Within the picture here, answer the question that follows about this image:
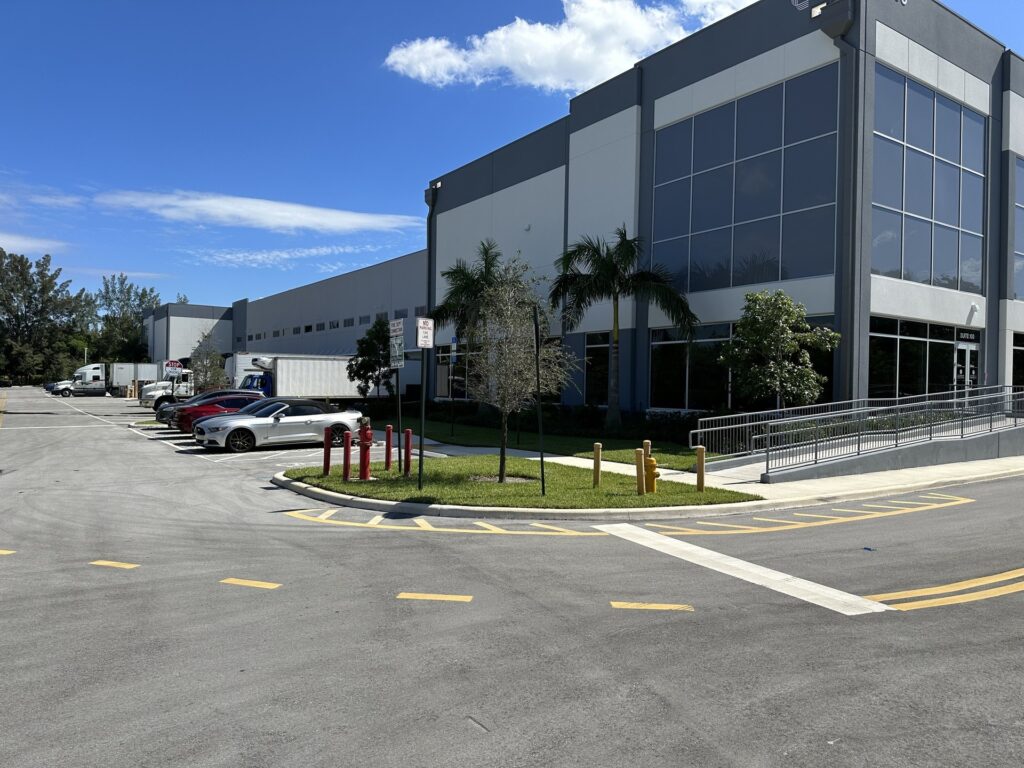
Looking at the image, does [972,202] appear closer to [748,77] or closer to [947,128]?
[947,128]

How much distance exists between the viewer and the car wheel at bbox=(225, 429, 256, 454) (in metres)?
21.1

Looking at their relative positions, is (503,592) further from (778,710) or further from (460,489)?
(460,489)

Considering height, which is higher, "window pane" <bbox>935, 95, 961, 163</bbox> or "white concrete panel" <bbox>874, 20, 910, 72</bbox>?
"white concrete panel" <bbox>874, 20, 910, 72</bbox>

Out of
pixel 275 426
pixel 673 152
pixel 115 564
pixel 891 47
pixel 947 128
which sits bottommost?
pixel 115 564

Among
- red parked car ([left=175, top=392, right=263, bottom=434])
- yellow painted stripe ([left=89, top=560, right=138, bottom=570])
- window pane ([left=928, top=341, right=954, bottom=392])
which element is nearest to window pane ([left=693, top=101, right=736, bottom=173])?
window pane ([left=928, top=341, right=954, bottom=392])

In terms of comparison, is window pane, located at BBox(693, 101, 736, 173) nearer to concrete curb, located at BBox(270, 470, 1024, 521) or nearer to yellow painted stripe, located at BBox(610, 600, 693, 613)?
concrete curb, located at BBox(270, 470, 1024, 521)

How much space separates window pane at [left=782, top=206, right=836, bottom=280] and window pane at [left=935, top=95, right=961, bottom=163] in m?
5.31

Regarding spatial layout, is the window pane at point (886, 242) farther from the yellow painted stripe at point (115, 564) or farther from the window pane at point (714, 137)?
the yellow painted stripe at point (115, 564)

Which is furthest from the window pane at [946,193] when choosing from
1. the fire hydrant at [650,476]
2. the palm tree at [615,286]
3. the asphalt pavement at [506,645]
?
the asphalt pavement at [506,645]

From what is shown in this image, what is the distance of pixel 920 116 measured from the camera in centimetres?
2283

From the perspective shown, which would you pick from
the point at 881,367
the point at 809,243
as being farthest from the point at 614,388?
the point at 881,367

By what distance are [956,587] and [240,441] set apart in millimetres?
18265

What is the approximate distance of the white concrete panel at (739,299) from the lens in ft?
69.3

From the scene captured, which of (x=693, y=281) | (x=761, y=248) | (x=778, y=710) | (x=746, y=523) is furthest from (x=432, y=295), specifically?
(x=778, y=710)
